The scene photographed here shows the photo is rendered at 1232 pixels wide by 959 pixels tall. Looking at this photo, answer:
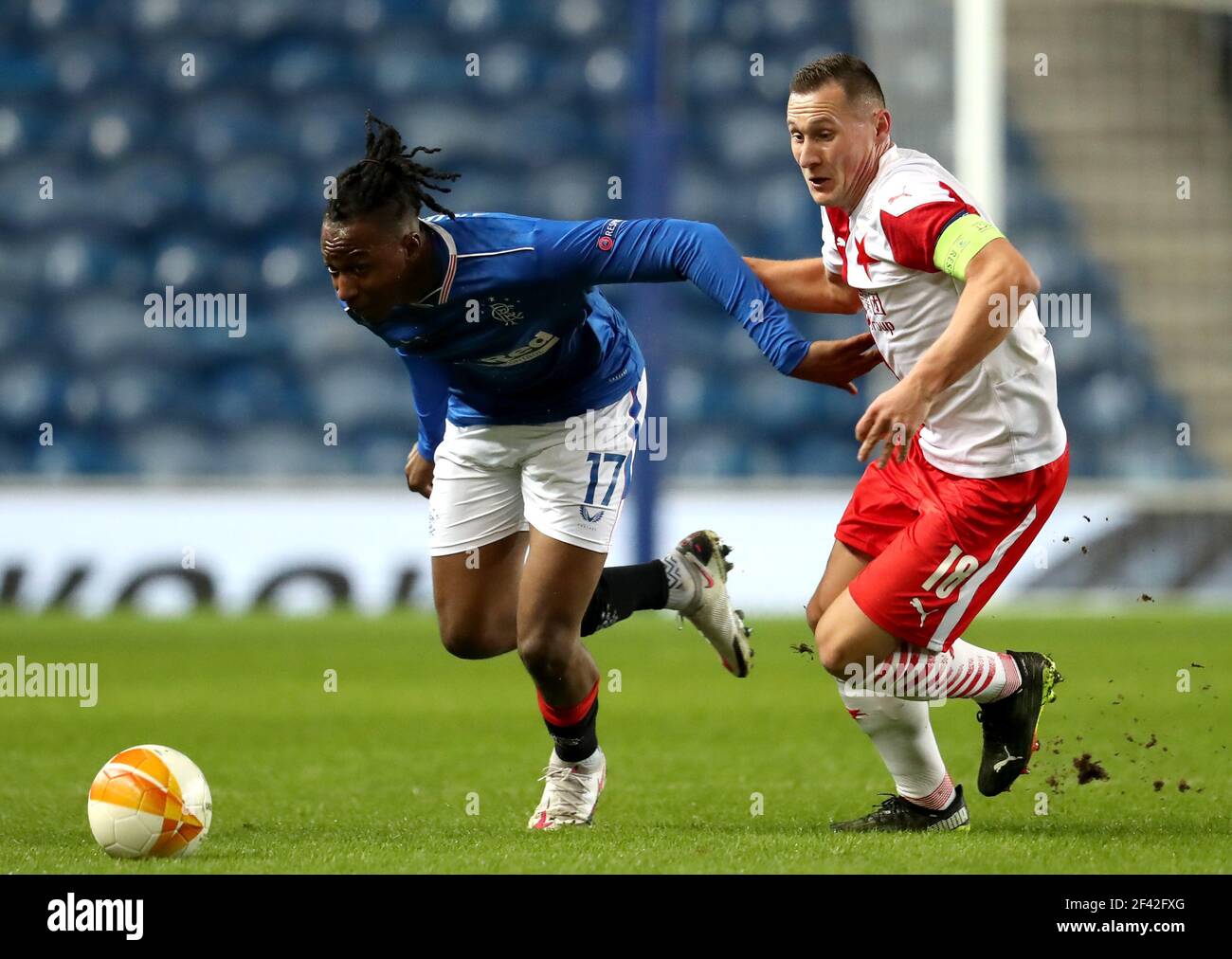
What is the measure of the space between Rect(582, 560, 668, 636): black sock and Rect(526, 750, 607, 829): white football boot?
0.47 metres

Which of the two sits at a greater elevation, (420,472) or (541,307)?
(541,307)

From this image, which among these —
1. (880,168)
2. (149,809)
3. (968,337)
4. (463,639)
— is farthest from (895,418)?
(149,809)

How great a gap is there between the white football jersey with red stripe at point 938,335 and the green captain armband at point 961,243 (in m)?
0.15

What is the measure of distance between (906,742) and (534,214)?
9.44 m

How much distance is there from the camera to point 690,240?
14.1 feet

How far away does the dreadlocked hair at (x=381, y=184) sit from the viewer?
167 inches

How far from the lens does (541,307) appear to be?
4547 millimetres

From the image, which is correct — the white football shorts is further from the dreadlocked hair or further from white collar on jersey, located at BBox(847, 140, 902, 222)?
white collar on jersey, located at BBox(847, 140, 902, 222)

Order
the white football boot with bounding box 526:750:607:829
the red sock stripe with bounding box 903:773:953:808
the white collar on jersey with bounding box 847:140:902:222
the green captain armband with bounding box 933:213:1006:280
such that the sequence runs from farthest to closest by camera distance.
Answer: the white football boot with bounding box 526:750:607:829, the red sock stripe with bounding box 903:773:953:808, the white collar on jersey with bounding box 847:140:902:222, the green captain armband with bounding box 933:213:1006:280

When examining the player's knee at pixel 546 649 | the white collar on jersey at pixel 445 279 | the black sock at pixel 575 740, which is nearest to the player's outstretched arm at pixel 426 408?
the white collar on jersey at pixel 445 279

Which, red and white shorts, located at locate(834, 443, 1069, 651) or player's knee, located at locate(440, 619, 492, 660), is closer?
red and white shorts, located at locate(834, 443, 1069, 651)

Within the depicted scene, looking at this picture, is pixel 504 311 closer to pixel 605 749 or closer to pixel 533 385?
pixel 533 385

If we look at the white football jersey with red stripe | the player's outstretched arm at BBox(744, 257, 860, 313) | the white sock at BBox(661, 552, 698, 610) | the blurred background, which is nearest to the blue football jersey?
the white football jersey with red stripe

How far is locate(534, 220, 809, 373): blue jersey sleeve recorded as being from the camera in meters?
4.09
